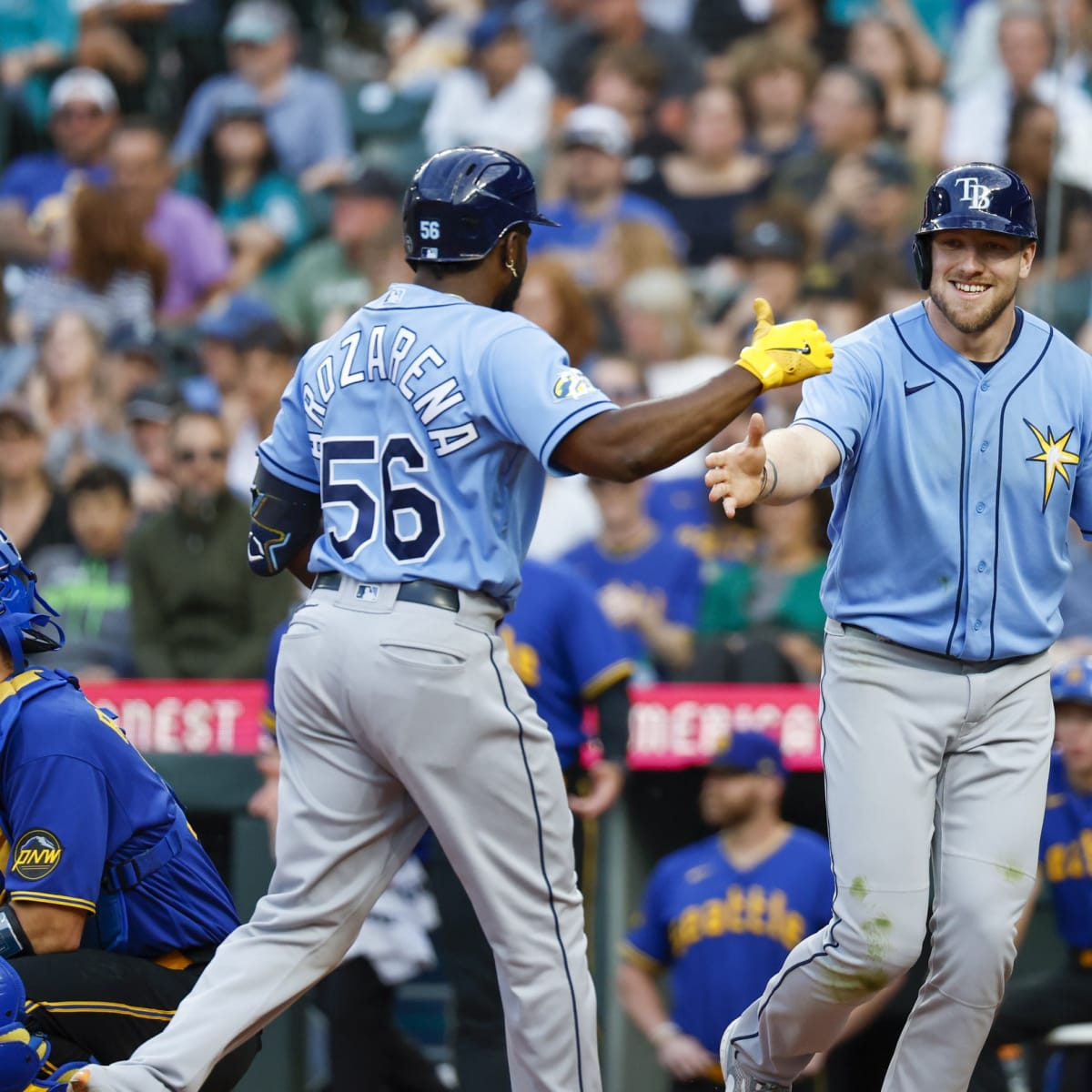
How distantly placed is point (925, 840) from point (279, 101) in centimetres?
846

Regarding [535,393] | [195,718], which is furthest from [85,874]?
[195,718]

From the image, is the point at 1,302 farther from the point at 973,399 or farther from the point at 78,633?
the point at 973,399

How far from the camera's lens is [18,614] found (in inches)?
168

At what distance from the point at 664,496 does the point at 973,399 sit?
3936 millimetres

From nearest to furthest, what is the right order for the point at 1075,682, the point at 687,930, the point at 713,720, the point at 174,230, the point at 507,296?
the point at 507,296 → the point at 1075,682 → the point at 687,930 → the point at 713,720 → the point at 174,230

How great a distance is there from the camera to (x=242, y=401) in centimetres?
969

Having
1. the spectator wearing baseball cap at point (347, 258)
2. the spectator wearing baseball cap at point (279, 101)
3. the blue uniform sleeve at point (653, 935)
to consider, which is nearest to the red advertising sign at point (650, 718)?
the blue uniform sleeve at point (653, 935)

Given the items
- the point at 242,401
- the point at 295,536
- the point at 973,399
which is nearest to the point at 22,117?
the point at 242,401

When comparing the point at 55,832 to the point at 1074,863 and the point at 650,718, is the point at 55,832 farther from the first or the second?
the point at 1074,863

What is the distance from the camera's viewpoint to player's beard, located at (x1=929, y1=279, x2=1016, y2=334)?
4.26 metres

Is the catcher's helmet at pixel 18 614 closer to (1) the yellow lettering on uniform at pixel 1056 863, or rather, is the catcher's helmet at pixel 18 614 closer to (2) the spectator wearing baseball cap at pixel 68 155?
(1) the yellow lettering on uniform at pixel 1056 863

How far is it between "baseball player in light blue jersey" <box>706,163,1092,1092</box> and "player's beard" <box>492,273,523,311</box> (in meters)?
0.69

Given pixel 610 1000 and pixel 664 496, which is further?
pixel 664 496

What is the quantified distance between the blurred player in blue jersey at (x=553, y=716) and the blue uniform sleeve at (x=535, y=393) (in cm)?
192
